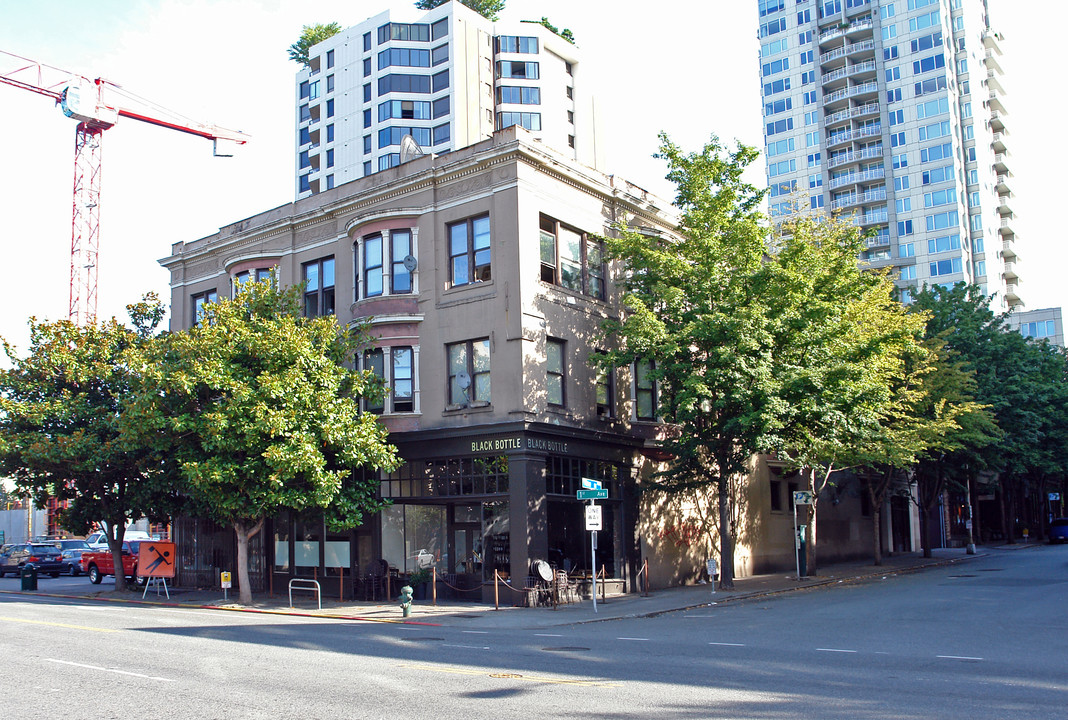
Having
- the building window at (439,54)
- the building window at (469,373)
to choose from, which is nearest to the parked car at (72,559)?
the building window at (469,373)

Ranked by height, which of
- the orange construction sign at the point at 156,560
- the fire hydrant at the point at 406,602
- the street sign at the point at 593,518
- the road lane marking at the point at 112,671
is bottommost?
the fire hydrant at the point at 406,602

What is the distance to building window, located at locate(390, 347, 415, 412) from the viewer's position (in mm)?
27938

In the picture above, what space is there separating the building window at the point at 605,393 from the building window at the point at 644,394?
1172 millimetres

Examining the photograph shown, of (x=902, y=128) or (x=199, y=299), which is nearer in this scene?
(x=199, y=299)

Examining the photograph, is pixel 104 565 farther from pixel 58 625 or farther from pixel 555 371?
pixel 555 371

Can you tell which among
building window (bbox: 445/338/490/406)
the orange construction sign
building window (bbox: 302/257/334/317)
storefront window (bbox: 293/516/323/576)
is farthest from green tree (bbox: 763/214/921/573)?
the orange construction sign

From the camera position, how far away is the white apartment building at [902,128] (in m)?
87.4

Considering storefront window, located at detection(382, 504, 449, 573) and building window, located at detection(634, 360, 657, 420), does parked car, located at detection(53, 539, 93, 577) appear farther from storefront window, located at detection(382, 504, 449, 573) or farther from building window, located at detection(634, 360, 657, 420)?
building window, located at detection(634, 360, 657, 420)

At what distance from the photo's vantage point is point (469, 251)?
27594 mm

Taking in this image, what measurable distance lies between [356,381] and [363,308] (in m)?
3.48

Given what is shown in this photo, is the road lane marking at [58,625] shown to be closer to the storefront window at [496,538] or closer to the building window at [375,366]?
the storefront window at [496,538]

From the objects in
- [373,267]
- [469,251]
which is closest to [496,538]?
[469,251]

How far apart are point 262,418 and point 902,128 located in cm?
8187

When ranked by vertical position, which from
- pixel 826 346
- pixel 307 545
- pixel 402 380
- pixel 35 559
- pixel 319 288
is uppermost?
pixel 319 288
